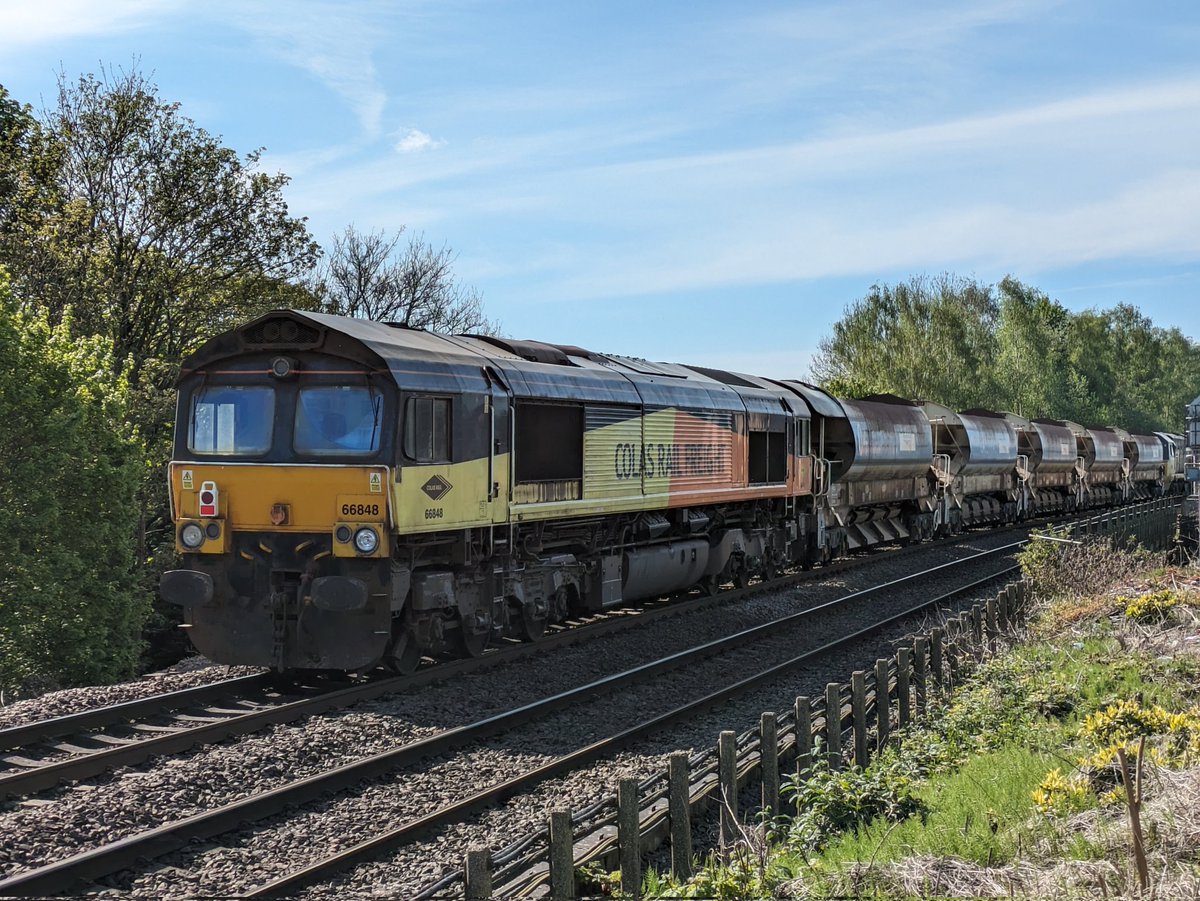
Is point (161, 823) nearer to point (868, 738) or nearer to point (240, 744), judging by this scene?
point (240, 744)

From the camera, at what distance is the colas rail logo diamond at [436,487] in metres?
11.9

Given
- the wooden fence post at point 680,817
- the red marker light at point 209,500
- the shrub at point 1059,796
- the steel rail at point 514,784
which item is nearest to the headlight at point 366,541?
the red marker light at point 209,500

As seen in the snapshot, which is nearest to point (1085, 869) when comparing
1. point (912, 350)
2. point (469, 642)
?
point (469, 642)

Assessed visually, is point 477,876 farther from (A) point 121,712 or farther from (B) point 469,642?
(B) point 469,642

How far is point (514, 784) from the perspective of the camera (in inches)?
343

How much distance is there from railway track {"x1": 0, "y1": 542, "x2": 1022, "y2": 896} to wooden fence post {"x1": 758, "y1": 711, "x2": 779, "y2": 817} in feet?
5.94

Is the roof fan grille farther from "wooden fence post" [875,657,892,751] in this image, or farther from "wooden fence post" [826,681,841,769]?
"wooden fence post" [875,657,892,751]

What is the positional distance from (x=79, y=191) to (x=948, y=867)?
30.3 m

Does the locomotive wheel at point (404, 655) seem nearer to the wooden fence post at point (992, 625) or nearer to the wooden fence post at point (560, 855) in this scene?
the wooden fence post at point (560, 855)

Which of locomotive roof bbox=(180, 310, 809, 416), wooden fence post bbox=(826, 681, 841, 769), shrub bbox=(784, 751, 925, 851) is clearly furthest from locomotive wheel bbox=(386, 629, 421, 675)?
shrub bbox=(784, 751, 925, 851)

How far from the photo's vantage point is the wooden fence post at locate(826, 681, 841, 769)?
30.3ft

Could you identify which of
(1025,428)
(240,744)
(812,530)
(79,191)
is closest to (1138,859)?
(240,744)

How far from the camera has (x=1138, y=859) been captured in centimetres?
506

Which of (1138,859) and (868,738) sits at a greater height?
(1138,859)
